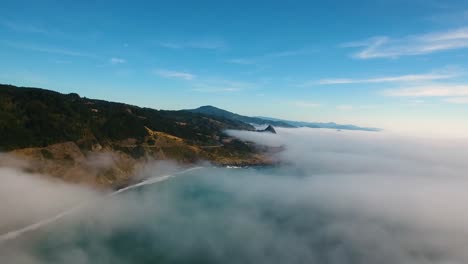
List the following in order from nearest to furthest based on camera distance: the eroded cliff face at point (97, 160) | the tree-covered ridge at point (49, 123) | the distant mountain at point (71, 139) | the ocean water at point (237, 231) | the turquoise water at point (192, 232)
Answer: the turquoise water at point (192, 232), the ocean water at point (237, 231), the eroded cliff face at point (97, 160), the distant mountain at point (71, 139), the tree-covered ridge at point (49, 123)

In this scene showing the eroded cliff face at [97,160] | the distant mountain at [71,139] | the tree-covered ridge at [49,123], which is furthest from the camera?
the tree-covered ridge at [49,123]

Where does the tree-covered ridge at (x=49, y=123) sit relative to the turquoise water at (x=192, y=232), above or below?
above

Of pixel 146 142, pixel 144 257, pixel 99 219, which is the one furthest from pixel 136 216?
pixel 146 142

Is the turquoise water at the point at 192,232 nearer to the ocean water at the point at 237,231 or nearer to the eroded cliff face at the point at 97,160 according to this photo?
the ocean water at the point at 237,231

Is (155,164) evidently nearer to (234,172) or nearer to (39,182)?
(234,172)

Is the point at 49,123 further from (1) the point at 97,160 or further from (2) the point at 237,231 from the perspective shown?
(2) the point at 237,231

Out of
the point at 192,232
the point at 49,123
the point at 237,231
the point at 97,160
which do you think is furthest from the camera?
the point at 97,160

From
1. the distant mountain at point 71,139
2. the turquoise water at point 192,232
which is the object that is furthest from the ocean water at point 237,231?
the distant mountain at point 71,139

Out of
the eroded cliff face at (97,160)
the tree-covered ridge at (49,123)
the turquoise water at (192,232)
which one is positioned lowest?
the turquoise water at (192,232)

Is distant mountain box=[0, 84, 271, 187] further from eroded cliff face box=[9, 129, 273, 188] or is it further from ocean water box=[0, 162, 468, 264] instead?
ocean water box=[0, 162, 468, 264]

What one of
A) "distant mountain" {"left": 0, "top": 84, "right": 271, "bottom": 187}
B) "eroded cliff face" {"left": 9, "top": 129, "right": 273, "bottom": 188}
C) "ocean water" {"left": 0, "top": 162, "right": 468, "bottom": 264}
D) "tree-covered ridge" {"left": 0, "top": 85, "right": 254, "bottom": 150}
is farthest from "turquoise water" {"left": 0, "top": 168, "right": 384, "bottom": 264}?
"tree-covered ridge" {"left": 0, "top": 85, "right": 254, "bottom": 150}

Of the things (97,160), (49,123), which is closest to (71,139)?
(49,123)

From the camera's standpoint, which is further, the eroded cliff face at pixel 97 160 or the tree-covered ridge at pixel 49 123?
the tree-covered ridge at pixel 49 123
